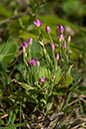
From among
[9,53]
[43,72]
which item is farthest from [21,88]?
[9,53]

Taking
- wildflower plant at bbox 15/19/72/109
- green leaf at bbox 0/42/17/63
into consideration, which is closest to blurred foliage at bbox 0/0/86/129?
green leaf at bbox 0/42/17/63

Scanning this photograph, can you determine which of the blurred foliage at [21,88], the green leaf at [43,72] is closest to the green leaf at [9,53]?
the blurred foliage at [21,88]

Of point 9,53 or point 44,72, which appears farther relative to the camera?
point 9,53

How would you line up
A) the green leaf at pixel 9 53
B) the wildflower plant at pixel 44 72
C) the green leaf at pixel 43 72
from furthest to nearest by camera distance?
the green leaf at pixel 9 53 → the green leaf at pixel 43 72 → the wildflower plant at pixel 44 72

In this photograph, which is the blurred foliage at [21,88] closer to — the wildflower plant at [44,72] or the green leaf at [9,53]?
the green leaf at [9,53]

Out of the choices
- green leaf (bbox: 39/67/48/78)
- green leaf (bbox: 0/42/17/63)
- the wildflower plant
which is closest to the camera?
the wildflower plant

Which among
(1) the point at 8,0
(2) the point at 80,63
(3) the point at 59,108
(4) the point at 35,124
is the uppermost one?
(1) the point at 8,0

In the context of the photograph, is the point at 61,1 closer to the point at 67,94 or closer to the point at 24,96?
the point at 67,94

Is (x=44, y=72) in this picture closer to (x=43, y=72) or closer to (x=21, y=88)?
(x=43, y=72)

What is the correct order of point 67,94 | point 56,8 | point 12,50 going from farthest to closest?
point 56,8 → point 12,50 → point 67,94

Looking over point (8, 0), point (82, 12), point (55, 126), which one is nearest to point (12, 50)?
point (55, 126)

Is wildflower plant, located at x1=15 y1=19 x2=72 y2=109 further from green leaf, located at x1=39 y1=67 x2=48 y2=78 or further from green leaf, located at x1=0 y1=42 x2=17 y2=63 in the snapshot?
green leaf, located at x1=0 y1=42 x2=17 y2=63
